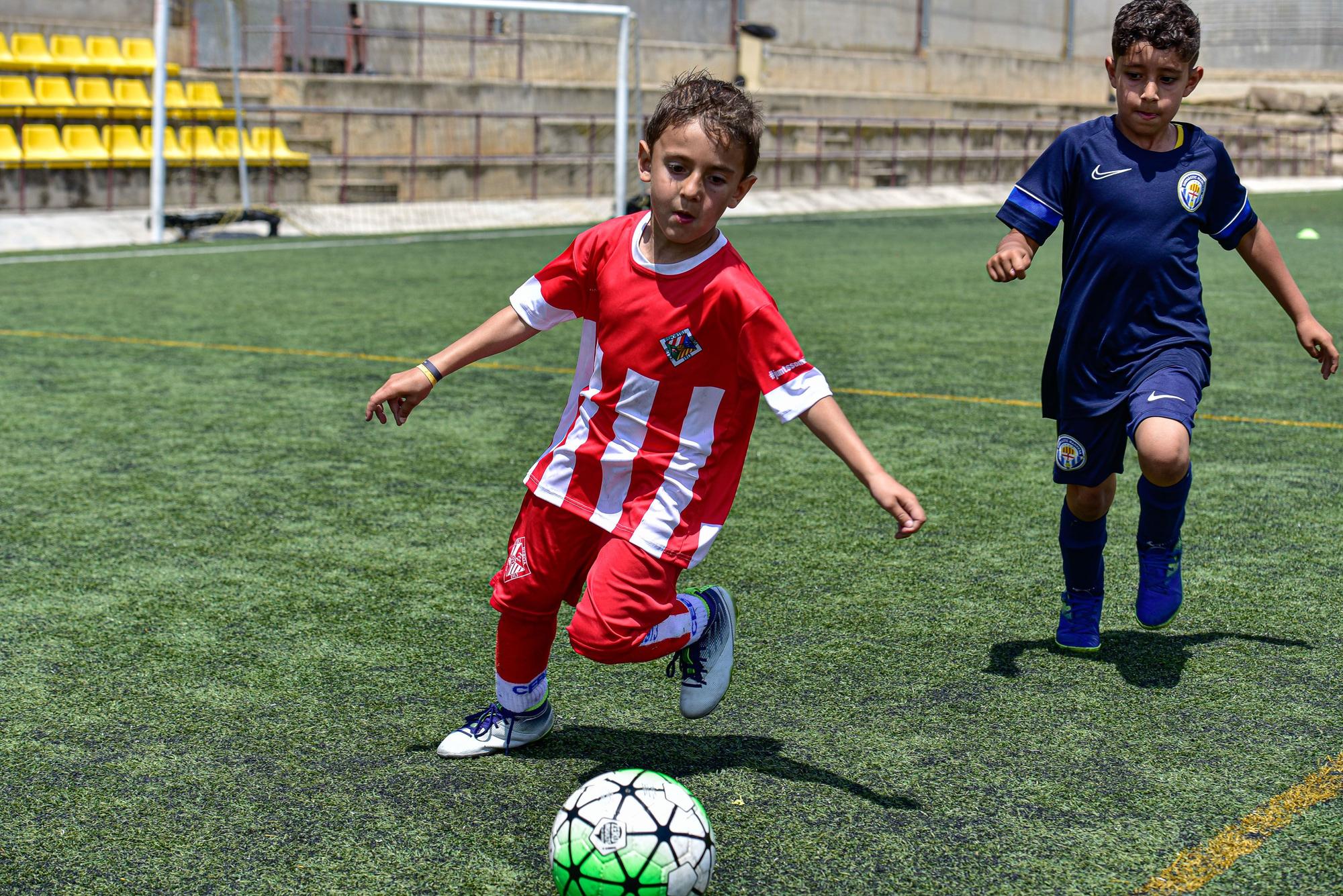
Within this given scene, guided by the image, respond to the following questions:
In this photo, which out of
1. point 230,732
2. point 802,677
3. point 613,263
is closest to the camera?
point 613,263

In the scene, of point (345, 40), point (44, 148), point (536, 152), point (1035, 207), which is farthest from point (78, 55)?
point (1035, 207)

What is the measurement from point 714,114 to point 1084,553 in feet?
5.42

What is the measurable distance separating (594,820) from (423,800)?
51 cm

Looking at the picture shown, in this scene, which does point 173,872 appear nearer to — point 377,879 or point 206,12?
point 377,879

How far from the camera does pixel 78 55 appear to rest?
760 inches

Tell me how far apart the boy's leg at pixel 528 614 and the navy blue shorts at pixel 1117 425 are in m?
1.30

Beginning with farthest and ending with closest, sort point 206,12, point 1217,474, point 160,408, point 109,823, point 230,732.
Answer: point 206,12, point 160,408, point 1217,474, point 230,732, point 109,823

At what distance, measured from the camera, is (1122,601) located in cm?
420

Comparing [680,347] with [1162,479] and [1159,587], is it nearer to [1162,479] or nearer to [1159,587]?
[1162,479]

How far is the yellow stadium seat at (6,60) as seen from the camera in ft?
59.6

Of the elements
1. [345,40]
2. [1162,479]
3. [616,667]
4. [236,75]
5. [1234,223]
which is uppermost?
[345,40]

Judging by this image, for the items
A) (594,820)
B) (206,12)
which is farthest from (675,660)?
(206,12)

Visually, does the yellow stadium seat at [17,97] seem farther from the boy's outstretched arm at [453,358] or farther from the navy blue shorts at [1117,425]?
the navy blue shorts at [1117,425]

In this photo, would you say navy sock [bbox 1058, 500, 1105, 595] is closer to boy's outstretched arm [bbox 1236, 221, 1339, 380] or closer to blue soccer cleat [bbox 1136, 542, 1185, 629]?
blue soccer cleat [bbox 1136, 542, 1185, 629]
